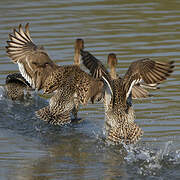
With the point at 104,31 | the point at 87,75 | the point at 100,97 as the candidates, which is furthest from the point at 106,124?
the point at 104,31

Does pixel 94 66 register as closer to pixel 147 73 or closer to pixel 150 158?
pixel 147 73

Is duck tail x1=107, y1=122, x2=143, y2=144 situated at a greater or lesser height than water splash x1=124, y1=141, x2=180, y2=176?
greater

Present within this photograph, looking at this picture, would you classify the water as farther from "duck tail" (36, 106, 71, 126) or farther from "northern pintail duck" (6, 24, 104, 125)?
"northern pintail duck" (6, 24, 104, 125)

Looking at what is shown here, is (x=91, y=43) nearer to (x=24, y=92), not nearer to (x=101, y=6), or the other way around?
(x=24, y=92)

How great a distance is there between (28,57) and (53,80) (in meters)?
0.50

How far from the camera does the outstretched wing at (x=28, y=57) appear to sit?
8992 mm

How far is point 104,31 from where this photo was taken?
513 inches

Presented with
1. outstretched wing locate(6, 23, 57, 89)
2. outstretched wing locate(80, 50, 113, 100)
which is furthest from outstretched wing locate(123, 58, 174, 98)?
outstretched wing locate(6, 23, 57, 89)

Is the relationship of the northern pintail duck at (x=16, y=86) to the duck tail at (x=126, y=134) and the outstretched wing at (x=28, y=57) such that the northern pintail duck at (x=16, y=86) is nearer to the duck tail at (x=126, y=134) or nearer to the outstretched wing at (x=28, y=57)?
the outstretched wing at (x=28, y=57)

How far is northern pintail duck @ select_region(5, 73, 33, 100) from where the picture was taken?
31.9 ft

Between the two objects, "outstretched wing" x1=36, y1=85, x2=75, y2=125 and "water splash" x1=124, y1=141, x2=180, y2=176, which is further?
"outstretched wing" x1=36, y1=85, x2=75, y2=125

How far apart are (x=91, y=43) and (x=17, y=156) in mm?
5141

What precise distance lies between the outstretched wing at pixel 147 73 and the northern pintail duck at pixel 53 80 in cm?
97

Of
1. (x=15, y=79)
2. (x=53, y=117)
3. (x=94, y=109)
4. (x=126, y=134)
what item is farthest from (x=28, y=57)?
(x=126, y=134)
